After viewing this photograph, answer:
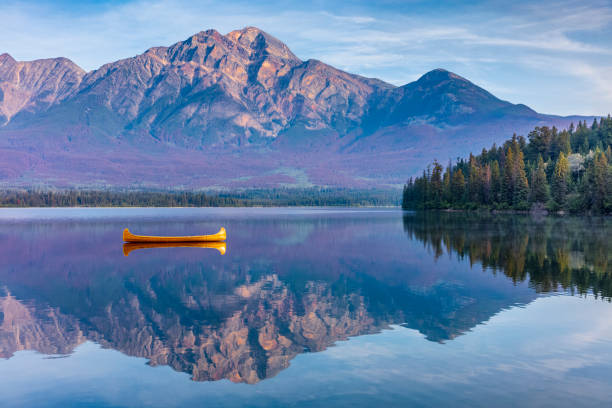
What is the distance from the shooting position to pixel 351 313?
1119 inches

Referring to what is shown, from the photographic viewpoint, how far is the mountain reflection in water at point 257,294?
22.8 meters

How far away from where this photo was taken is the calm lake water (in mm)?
17031

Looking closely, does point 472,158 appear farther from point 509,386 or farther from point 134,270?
point 509,386

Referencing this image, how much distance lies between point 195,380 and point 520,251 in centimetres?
4448

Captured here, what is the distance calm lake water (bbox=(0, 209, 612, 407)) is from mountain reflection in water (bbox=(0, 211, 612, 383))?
0.14 m

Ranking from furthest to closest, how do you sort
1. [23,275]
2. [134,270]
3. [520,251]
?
[520,251], [134,270], [23,275]

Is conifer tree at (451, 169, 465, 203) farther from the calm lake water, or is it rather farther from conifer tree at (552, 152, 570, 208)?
the calm lake water

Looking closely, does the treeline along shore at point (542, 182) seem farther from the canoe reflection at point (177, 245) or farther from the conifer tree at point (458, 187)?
the canoe reflection at point (177, 245)

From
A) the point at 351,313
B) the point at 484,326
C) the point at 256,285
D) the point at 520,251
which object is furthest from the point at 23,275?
the point at 520,251

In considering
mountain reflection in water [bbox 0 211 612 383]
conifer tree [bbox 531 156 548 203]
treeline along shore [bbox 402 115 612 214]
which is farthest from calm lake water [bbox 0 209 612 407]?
conifer tree [bbox 531 156 548 203]

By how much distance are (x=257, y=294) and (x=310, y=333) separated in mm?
10257

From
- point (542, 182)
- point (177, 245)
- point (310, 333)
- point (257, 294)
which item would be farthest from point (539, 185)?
point (310, 333)

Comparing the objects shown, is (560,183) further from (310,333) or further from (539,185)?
(310,333)

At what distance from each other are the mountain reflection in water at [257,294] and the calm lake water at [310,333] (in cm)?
14
